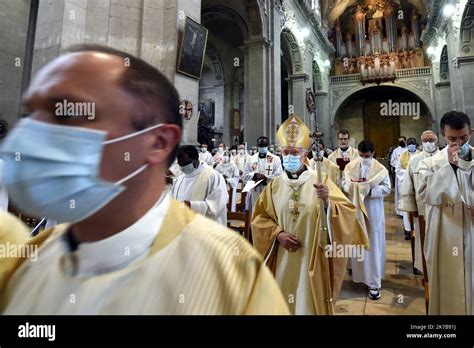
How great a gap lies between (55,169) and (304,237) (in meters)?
1.84

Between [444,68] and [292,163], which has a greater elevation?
[444,68]

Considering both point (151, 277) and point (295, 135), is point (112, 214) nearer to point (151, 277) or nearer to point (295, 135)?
point (151, 277)

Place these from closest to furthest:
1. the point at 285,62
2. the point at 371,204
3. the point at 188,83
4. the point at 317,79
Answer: the point at 371,204, the point at 188,83, the point at 285,62, the point at 317,79

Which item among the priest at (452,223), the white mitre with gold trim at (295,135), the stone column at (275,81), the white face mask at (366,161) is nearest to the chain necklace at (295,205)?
the white mitre with gold trim at (295,135)

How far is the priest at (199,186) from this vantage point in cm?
303

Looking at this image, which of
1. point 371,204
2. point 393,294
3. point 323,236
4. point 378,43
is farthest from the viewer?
point 378,43

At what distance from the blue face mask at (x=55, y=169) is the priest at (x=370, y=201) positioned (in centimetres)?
312

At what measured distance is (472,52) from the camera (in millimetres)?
11047

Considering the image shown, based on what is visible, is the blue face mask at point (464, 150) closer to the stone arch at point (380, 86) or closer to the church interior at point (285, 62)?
the church interior at point (285, 62)

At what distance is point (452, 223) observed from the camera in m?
2.28

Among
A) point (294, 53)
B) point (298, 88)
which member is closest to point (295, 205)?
point (298, 88)

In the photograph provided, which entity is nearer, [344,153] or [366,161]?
[366,161]

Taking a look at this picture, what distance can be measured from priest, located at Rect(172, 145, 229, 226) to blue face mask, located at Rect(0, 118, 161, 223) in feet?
7.31

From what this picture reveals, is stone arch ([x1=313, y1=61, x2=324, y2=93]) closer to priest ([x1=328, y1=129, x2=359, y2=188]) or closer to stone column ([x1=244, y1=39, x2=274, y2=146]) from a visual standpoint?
stone column ([x1=244, y1=39, x2=274, y2=146])
